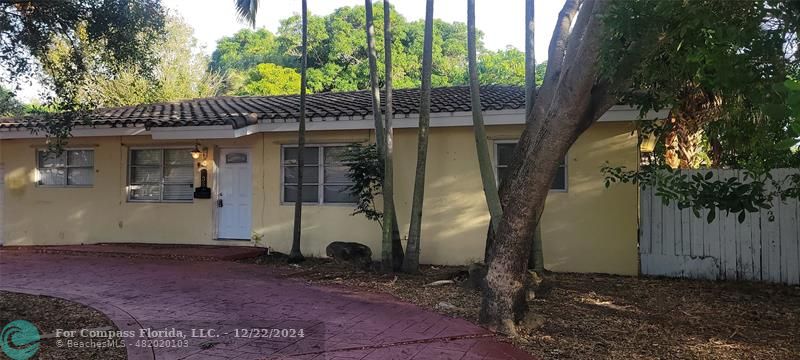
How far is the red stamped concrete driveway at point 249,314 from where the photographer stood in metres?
4.58

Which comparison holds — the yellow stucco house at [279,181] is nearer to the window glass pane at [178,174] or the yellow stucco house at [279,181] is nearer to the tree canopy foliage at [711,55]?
the window glass pane at [178,174]

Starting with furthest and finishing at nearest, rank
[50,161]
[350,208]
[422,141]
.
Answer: [50,161], [350,208], [422,141]

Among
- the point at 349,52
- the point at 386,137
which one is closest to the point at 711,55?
the point at 386,137

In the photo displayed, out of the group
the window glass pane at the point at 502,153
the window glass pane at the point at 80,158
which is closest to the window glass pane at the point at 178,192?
the window glass pane at the point at 80,158

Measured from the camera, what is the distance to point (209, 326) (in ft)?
17.2

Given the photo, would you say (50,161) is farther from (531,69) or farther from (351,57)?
(351,57)

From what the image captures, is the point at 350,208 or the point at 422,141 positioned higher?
the point at 422,141

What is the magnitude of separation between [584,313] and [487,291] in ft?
4.80

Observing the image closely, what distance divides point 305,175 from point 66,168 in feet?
18.9

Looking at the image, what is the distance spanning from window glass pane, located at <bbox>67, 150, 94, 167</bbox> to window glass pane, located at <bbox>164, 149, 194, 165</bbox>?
5.97 ft

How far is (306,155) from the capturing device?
10.2 metres

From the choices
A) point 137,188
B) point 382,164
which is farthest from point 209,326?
point 137,188

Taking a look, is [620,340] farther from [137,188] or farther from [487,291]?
[137,188]

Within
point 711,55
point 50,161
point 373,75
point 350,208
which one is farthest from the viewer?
point 50,161
